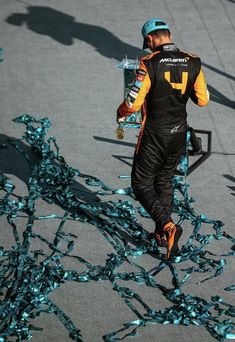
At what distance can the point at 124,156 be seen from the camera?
749 centimetres

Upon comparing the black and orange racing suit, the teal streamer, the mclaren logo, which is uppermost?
the mclaren logo

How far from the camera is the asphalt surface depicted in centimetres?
575

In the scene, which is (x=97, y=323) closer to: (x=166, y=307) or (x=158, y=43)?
(x=166, y=307)

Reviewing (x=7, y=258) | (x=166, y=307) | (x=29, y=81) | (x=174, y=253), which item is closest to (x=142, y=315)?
(x=166, y=307)

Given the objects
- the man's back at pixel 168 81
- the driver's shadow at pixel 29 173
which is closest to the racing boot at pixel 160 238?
the driver's shadow at pixel 29 173

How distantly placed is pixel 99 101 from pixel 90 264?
274 centimetres

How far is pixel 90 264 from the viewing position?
20.0ft

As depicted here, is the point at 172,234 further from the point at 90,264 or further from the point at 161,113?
the point at 161,113

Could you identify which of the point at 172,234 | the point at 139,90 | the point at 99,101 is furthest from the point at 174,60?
the point at 99,101

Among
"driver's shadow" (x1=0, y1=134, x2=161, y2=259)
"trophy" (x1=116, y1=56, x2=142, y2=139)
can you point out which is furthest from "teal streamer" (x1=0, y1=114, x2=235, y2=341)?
"trophy" (x1=116, y1=56, x2=142, y2=139)

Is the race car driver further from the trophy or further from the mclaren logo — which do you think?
the trophy

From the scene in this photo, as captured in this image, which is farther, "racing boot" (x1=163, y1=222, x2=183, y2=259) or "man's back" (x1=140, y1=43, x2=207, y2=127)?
"racing boot" (x1=163, y1=222, x2=183, y2=259)

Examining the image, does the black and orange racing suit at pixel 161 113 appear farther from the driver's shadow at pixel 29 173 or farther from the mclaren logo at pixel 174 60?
the driver's shadow at pixel 29 173

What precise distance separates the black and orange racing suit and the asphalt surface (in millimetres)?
483
